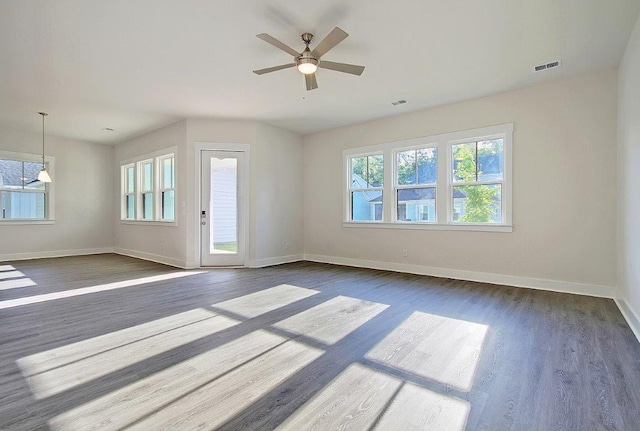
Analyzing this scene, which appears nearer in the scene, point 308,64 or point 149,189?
point 308,64

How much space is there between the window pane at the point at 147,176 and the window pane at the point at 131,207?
23.3 inches

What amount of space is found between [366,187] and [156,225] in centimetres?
459

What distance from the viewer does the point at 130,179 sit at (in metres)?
8.14

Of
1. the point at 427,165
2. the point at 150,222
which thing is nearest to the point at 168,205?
→ the point at 150,222

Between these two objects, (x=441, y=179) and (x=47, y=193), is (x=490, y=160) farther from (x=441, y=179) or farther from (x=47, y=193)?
(x=47, y=193)

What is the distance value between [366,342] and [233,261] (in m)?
4.15

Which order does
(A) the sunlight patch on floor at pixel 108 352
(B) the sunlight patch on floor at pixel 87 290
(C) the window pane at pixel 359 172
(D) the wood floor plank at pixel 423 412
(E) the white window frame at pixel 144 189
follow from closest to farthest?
(D) the wood floor plank at pixel 423 412
(A) the sunlight patch on floor at pixel 108 352
(B) the sunlight patch on floor at pixel 87 290
(C) the window pane at pixel 359 172
(E) the white window frame at pixel 144 189

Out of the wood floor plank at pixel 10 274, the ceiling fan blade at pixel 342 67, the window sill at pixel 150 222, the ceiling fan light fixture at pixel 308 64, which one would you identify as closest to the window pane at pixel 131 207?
the window sill at pixel 150 222

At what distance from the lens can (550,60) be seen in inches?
149

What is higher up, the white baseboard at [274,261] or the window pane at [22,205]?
the window pane at [22,205]

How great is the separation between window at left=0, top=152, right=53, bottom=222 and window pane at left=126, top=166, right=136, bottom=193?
156 cm

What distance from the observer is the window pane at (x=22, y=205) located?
7.10 m

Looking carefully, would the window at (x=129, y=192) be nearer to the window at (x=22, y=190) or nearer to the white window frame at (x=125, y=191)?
the white window frame at (x=125, y=191)

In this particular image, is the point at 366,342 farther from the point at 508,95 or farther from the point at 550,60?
the point at 508,95
